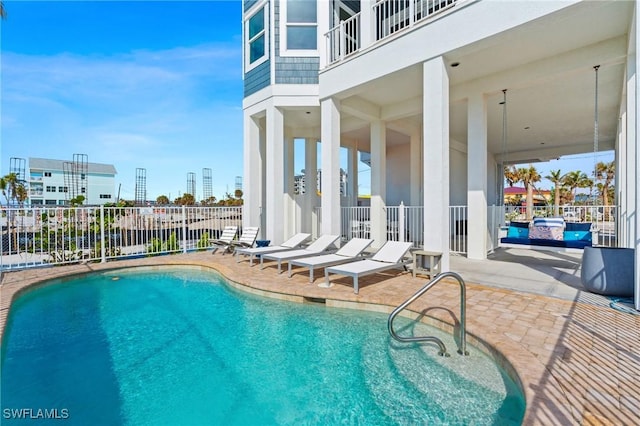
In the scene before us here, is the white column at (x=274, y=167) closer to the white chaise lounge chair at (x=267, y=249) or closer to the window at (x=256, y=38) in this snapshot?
the white chaise lounge chair at (x=267, y=249)

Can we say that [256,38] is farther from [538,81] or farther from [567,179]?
[567,179]

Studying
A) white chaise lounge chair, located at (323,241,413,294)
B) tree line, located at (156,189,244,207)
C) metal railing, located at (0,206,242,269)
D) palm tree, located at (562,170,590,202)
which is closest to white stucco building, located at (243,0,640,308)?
white chaise lounge chair, located at (323,241,413,294)

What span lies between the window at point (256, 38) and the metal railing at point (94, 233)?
5.63 metres

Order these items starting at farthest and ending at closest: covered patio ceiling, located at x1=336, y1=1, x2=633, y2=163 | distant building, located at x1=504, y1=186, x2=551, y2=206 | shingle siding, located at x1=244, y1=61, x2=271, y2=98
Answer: distant building, located at x1=504, y1=186, x2=551, y2=206 < shingle siding, located at x1=244, y1=61, x2=271, y2=98 < covered patio ceiling, located at x1=336, y1=1, x2=633, y2=163

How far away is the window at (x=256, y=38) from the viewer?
9.85 m

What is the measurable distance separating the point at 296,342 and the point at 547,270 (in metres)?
6.17

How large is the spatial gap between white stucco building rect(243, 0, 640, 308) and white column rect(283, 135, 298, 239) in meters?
0.06

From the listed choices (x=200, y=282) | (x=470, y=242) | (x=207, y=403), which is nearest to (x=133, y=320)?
(x=200, y=282)

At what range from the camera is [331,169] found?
8445 mm

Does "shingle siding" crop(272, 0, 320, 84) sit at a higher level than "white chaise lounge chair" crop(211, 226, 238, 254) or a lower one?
higher

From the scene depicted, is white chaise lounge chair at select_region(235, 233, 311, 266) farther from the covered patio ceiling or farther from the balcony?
the balcony

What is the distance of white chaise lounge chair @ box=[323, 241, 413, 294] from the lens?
5482mm

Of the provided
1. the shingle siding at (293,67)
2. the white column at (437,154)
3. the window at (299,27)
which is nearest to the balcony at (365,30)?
the shingle siding at (293,67)

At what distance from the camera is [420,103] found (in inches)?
352
